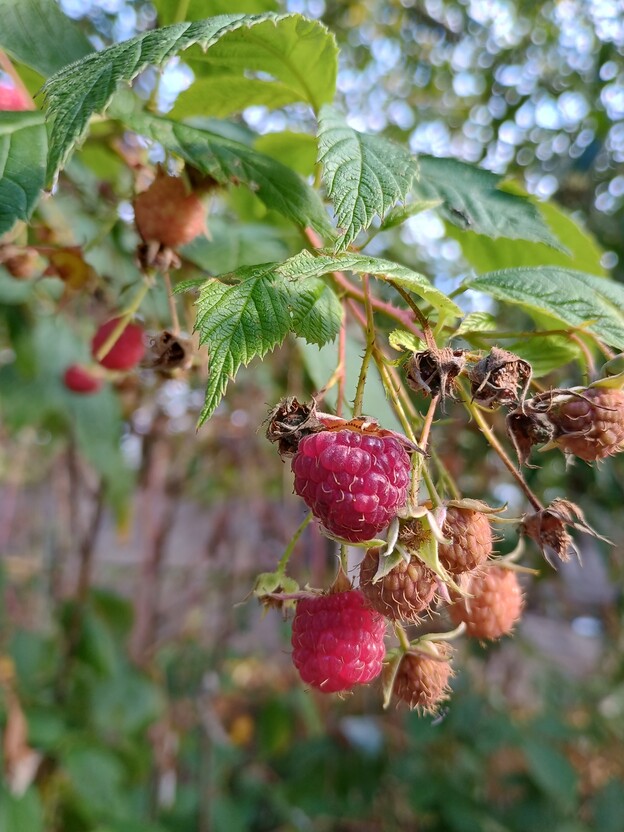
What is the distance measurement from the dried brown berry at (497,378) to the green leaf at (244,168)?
197 millimetres

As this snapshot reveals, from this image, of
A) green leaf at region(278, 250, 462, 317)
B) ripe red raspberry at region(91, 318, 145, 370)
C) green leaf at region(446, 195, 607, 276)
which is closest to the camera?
green leaf at region(278, 250, 462, 317)

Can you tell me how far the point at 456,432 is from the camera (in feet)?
5.98

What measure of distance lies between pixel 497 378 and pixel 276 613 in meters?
0.93

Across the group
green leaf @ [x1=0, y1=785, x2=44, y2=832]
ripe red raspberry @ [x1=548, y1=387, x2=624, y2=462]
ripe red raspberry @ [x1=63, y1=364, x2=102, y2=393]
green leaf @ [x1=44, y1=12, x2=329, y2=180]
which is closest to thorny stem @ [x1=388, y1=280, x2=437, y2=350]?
ripe red raspberry @ [x1=548, y1=387, x2=624, y2=462]

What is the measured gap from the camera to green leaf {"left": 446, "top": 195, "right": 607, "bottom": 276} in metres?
0.80

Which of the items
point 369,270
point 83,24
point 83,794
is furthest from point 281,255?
point 83,24

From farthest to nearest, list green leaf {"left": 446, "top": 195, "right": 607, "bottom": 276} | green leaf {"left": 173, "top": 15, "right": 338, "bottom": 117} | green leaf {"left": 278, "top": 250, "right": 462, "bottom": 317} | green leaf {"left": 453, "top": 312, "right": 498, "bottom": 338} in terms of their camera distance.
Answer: green leaf {"left": 446, "top": 195, "right": 607, "bottom": 276}
green leaf {"left": 173, "top": 15, "right": 338, "bottom": 117}
green leaf {"left": 453, "top": 312, "right": 498, "bottom": 338}
green leaf {"left": 278, "top": 250, "right": 462, "bottom": 317}

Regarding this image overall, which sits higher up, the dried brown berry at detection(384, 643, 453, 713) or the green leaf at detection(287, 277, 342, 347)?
the green leaf at detection(287, 277, 342, 347)

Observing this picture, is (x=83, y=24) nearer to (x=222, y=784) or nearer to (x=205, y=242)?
(x=205, y=242)

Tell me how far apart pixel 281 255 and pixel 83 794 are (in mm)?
1287

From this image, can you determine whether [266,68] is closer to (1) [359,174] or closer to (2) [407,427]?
(1) [359,174]

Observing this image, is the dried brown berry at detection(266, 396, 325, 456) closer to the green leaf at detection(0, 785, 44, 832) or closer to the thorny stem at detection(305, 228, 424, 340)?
the thorny stem at detection(305, 228, 424, 340)

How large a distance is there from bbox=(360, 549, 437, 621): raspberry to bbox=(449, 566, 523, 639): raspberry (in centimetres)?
11

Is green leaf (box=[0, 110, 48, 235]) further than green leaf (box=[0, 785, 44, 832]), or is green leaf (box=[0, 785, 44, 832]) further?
green leaf (box=[0, 785, 44, 832])
